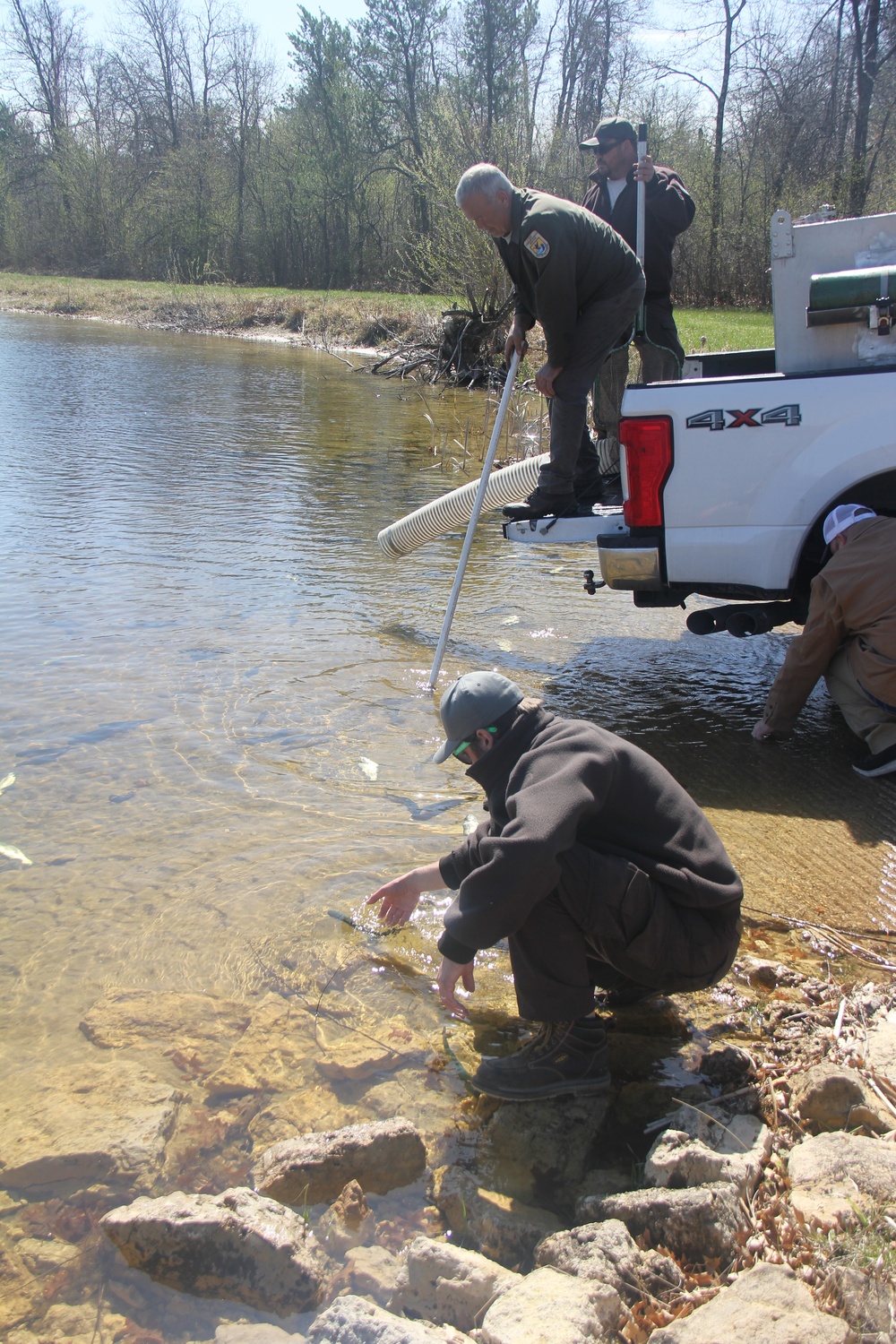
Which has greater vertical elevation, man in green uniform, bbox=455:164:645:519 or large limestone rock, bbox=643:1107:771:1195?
Result: man in green uniform, bbox=455:164:645:519

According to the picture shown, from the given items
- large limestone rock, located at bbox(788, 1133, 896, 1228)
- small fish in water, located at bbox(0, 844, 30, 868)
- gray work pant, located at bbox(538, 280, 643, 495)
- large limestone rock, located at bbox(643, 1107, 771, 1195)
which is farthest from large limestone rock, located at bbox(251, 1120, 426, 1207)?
gray work pant, located at bbox(538, 280, 643, 495)

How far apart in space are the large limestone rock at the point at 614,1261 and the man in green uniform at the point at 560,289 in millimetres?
4066

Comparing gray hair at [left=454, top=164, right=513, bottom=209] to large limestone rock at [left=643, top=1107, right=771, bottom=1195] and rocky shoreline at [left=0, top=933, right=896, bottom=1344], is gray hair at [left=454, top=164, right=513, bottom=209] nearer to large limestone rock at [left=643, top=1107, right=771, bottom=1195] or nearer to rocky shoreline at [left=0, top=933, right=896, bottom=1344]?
rocky shoreline at [left=0, top=933, right=896, bottom=1344]

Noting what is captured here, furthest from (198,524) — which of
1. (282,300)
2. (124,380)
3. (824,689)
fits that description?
(282,300)

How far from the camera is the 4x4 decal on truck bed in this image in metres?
4.63

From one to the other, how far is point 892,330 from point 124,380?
17.0m

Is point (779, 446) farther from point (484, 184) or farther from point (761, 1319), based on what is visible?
point (761, 1319)

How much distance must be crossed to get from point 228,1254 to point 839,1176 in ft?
4.47

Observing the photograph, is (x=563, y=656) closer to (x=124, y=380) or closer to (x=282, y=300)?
(x=124, y=380)

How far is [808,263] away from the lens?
197 inches

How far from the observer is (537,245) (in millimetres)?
5234

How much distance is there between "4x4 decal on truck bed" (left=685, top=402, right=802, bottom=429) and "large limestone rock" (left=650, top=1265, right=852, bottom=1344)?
3.60m

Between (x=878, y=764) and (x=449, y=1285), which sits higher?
(x=878, y=764)

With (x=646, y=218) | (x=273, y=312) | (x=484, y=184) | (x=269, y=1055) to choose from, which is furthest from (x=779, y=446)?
(x=273, y=312)
